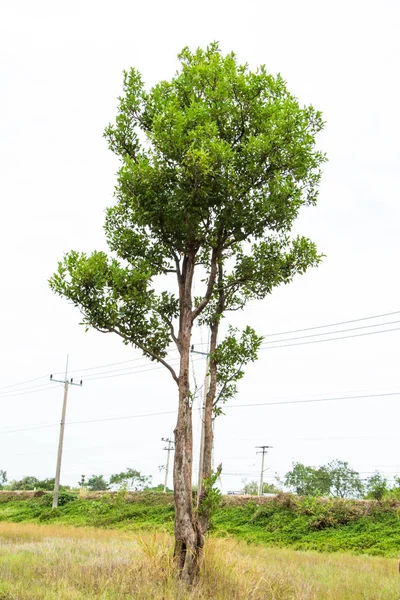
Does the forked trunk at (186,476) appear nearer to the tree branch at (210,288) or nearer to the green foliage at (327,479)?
the tree branch at (210,288)

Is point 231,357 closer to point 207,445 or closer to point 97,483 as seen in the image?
point 207,445

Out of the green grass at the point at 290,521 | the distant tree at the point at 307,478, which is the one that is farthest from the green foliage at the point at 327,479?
the green grass at the point at 290,521

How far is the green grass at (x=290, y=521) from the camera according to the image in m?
22.1

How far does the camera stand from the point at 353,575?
14.4 metres

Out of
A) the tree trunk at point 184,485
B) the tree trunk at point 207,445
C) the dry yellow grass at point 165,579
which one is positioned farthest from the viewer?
the tree trunk at point 207,445

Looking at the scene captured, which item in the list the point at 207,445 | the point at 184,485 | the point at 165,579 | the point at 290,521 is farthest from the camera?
the point at 290,521

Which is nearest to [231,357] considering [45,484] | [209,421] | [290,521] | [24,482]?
[209,421]

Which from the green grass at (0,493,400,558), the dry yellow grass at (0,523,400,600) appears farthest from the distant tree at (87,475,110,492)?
the dry yellow grass at (0,523,400,600)

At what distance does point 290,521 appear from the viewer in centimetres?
2616

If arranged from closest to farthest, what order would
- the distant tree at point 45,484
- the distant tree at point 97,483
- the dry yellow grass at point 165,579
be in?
the dry yellow grass at point 165,579, the distant tree at point 45,484, the distant tree at point 97,483

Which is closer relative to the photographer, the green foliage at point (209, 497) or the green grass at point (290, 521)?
the green foliage at point (209, 497)

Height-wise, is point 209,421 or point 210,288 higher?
point 210,288

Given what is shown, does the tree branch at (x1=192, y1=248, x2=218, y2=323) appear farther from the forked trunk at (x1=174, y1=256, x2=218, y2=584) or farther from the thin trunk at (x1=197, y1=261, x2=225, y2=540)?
the thin trunk at (x1=197, y1=261, x2=225, y2=540)

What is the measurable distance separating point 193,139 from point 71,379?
36.0 m
